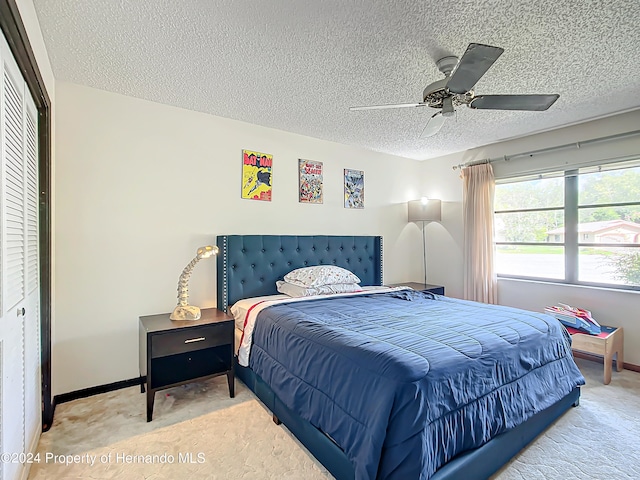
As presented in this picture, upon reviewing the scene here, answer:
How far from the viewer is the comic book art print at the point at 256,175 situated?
3.40 m

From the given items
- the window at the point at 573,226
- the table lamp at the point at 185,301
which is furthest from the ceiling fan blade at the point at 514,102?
the table lamp at the point at 185,301

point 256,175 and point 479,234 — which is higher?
point 256,175

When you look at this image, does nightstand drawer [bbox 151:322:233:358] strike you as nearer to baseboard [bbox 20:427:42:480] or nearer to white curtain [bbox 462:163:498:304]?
baseboard [bbox 20:427:42:480]

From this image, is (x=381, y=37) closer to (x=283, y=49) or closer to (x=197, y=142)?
(x=283, y=49)

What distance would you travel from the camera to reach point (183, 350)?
2.43 meters

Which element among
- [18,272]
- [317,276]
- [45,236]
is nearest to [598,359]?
[317,276]

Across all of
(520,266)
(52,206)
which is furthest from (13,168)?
(520,266)

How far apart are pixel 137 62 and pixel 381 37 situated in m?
1.68

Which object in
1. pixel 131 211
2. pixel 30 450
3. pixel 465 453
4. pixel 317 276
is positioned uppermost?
pixel 131 211

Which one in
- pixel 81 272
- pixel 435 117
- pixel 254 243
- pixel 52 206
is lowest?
pixel 81 272

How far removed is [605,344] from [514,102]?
2.33 meters

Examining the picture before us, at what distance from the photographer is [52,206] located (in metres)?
2.48

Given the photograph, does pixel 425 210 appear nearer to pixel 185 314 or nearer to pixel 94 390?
pixel 185 314

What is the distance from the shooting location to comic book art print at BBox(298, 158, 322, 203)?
3.83 m
